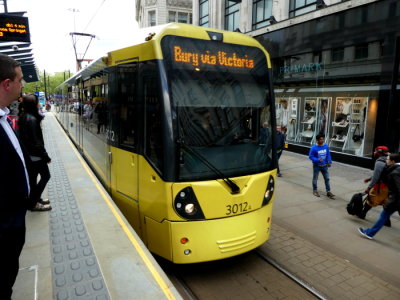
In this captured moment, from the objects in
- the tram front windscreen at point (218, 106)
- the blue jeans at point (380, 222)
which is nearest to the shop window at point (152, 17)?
the tram front windscreen at point (218, 106)

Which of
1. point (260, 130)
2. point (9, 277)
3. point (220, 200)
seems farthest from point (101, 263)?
point (260, 130)

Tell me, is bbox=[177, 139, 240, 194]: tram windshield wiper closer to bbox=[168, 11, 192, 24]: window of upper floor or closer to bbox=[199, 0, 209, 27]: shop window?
bbox=[199, 0, 209, 27]: shop window

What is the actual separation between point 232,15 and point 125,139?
1715 centimetres

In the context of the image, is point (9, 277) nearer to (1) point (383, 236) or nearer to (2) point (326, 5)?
(1) point (383, 236)

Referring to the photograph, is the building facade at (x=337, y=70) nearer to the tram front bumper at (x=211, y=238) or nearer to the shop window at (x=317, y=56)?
the shop window at (x=317, y=56)

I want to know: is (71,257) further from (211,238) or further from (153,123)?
(153,123)

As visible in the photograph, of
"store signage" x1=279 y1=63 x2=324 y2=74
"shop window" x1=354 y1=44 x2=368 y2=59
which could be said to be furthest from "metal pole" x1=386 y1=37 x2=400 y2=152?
"store signage" x1=279 y1=63 x2=324 y2=74

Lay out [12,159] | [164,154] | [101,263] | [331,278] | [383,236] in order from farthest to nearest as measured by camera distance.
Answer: [383,236], [331,278], [164,154], [101,263], [12,159]

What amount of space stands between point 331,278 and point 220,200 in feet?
6.60

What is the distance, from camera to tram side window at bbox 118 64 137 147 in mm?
4531

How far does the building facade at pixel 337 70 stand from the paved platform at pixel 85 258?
10.0m

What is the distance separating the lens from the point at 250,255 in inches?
195

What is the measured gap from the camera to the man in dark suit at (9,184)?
197 centimetres

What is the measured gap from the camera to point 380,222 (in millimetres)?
5551
